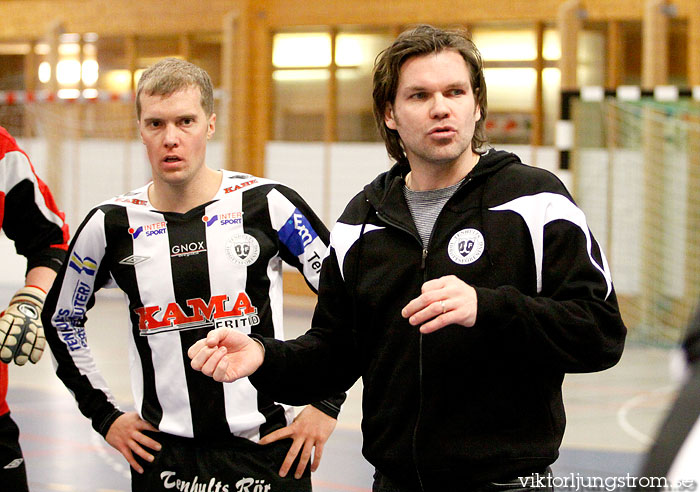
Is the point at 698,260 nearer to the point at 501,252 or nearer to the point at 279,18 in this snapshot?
the point at 279,18

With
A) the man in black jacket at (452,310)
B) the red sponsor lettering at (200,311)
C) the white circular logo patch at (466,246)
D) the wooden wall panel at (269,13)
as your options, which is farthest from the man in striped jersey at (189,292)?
the wooden wall panel at (269,13)

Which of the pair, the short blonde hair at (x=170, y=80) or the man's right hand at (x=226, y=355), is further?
the short blonde hair at (x=170, y=80)

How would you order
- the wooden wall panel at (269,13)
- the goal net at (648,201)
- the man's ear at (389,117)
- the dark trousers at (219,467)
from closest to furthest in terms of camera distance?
the man's ear at (389,117) → the dark trousers at (219,467) → the goal net at (648,201) → the wooden wall panel at (269,13)

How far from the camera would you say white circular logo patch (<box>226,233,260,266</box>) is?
9.65 feet

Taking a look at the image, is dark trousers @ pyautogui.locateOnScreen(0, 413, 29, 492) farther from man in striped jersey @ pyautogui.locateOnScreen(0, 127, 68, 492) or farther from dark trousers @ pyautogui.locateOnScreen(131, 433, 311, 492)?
dark trousers @ pyautogui.locateOnScreen(131, 433, 311, 492)

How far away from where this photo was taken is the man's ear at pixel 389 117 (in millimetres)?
2478

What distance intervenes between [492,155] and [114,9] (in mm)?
13173

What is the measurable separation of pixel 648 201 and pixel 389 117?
850 centimetres

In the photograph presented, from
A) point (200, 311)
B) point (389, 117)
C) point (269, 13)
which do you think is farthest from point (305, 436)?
point (269, 13)

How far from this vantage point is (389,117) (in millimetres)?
2502

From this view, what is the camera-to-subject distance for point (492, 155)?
2293mm

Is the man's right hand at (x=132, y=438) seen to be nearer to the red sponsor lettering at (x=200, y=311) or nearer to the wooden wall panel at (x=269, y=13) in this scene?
the red sponsor lettering at (x=200, y=311)

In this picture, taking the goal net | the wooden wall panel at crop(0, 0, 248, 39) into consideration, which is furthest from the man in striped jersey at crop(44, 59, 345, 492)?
the wooden wall panel at crop(0, 0, 248, 39)

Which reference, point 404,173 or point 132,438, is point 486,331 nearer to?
point 404,173
